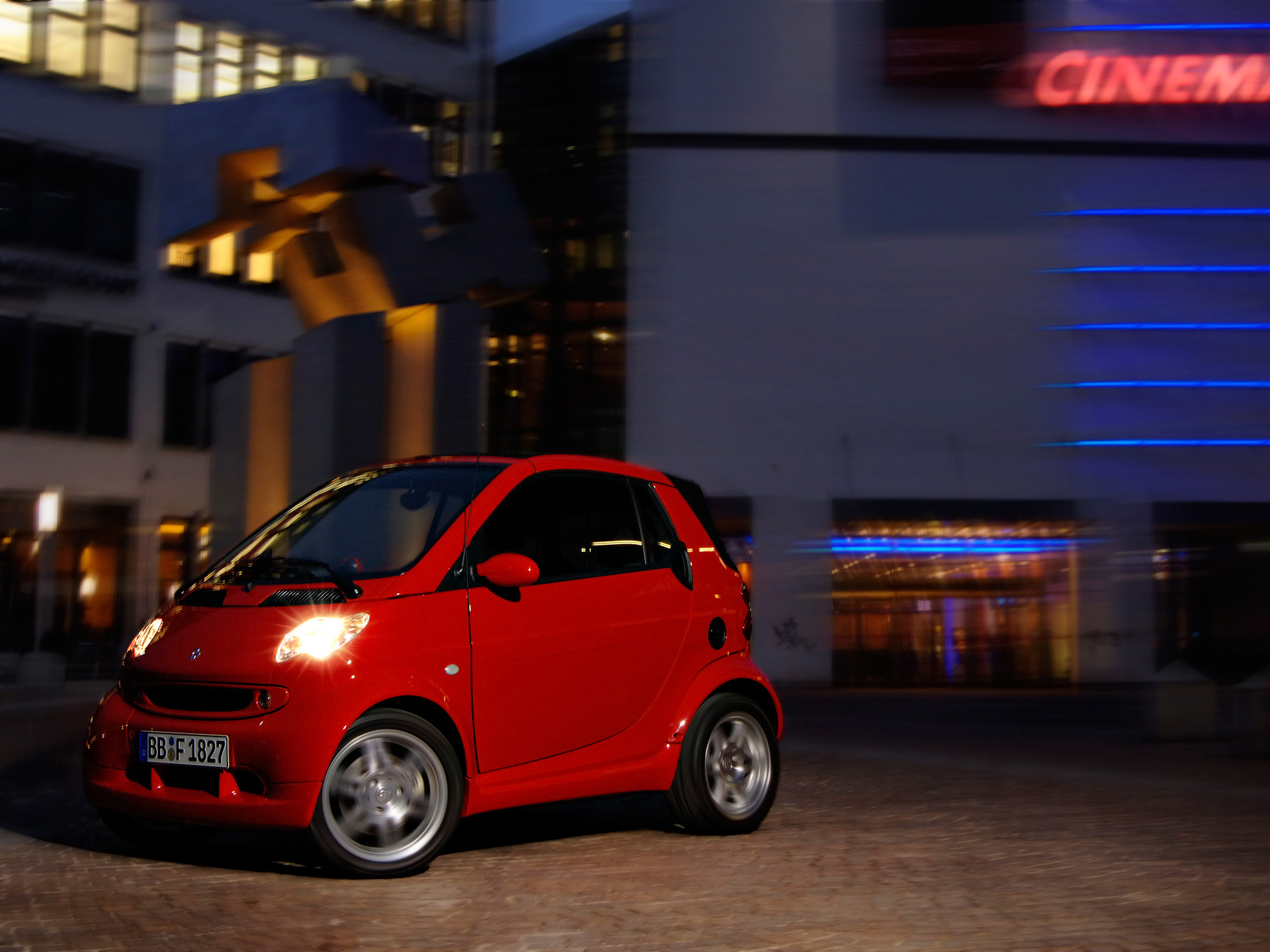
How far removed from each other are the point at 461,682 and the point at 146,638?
1.34 meters

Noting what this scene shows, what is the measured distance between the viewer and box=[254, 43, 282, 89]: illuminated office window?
37.5 m

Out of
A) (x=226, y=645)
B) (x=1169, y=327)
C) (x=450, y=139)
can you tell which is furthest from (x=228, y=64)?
(x=226, y=645)

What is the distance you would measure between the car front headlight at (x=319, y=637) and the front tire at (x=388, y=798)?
0.31 metres

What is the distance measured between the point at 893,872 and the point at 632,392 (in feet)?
74.9

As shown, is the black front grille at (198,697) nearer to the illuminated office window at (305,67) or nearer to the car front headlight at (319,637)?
the car front headlight at (319,637)

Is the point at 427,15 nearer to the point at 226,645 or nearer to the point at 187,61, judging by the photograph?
the point at 187,61

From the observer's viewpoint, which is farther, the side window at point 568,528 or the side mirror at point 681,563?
the side mirror at point 681,563

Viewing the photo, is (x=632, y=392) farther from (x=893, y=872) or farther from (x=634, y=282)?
(x=893, y=872)

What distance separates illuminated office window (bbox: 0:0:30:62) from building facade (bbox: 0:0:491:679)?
1.6 inches

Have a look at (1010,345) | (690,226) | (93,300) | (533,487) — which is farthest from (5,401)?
(533,487)

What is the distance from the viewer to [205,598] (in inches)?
274

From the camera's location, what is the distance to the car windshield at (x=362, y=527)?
696 centimetres

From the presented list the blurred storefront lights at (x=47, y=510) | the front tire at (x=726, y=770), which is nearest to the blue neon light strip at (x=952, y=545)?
the blurred storefront lights at (x=47, y=510)

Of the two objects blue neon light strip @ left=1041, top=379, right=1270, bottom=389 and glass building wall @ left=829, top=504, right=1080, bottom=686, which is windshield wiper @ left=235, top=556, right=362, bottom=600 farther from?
blue neon light strip @ left=1041, top=379, right=1270, bottom=389
